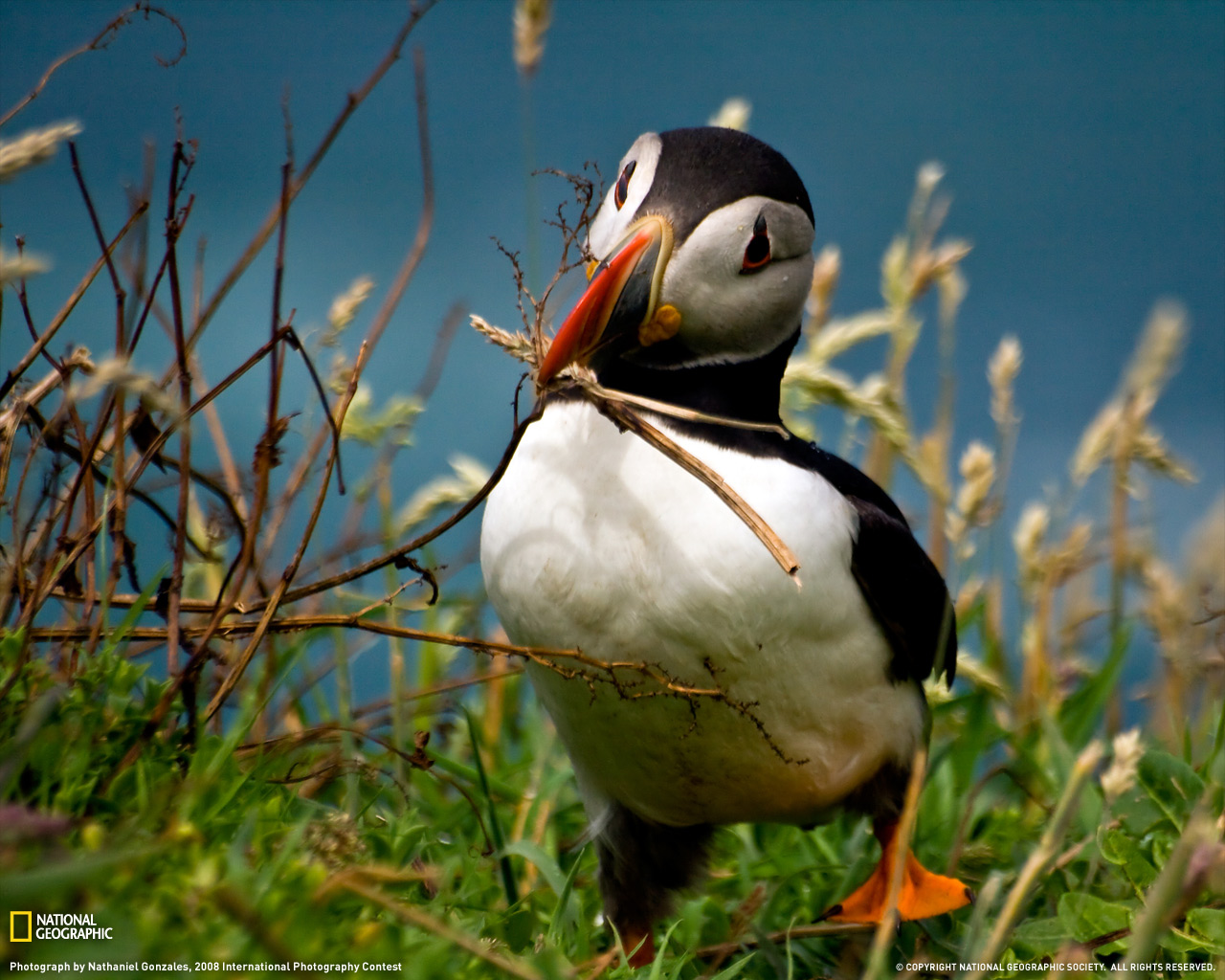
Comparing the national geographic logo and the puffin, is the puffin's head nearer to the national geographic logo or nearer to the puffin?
the puffin

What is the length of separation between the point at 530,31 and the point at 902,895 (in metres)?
2.47

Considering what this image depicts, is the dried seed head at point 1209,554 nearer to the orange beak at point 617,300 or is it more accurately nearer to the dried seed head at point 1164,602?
the dried seed head at point 1164,602

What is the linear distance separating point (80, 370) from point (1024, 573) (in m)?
2.76

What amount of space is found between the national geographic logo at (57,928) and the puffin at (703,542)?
3.41 feet

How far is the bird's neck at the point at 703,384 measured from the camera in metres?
2.43

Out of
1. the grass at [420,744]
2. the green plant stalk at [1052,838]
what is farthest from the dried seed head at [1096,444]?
the green plant stalk at [1052,838]

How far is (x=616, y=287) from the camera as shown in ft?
7.15

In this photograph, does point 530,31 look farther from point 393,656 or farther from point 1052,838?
point 1052,838

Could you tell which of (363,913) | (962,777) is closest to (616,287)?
(363,913)

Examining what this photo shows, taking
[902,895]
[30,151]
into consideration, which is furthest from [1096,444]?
[30,151]

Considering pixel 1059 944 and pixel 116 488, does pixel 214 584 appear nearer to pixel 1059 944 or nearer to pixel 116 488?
pixel 116 488

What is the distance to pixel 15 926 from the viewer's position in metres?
1.28

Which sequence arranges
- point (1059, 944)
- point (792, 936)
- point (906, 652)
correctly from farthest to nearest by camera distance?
1. point (792, 936)
2. point (906, 652)
3. point (1059, 944)

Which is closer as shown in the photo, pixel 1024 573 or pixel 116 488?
pixel 116 488
